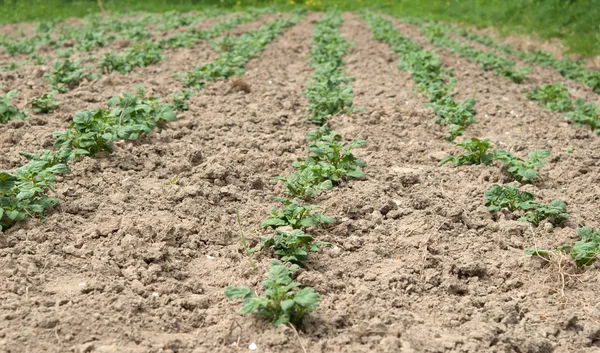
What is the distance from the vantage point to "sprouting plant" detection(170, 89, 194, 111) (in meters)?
6.31

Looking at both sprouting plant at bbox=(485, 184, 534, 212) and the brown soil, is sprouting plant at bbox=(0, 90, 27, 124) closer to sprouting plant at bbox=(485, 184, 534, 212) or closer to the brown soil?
the brown soil

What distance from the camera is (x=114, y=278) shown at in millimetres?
3307

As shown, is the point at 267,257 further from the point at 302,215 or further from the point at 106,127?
the point at 106,127

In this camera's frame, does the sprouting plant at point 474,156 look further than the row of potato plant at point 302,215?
Yes

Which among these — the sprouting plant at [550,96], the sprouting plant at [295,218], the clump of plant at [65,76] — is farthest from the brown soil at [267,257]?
the sprouting plant at [550,96]

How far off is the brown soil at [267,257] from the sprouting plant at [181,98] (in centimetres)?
17

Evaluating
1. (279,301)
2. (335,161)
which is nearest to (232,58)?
(335,161)

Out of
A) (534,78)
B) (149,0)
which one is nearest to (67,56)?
(534,78)

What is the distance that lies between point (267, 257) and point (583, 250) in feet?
5.67

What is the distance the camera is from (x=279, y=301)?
117 inches

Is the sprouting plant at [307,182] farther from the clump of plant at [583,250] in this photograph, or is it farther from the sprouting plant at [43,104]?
the sprouting plant at [43,104]

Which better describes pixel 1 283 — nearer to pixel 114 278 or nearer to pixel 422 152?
pixel 114 278

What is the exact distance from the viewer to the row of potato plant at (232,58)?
7409 millimetres

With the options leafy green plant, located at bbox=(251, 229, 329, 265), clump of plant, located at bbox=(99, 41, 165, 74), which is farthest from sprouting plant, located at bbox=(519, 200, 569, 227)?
clump of plant, located at bbox=(99, 41, 165, 74)
